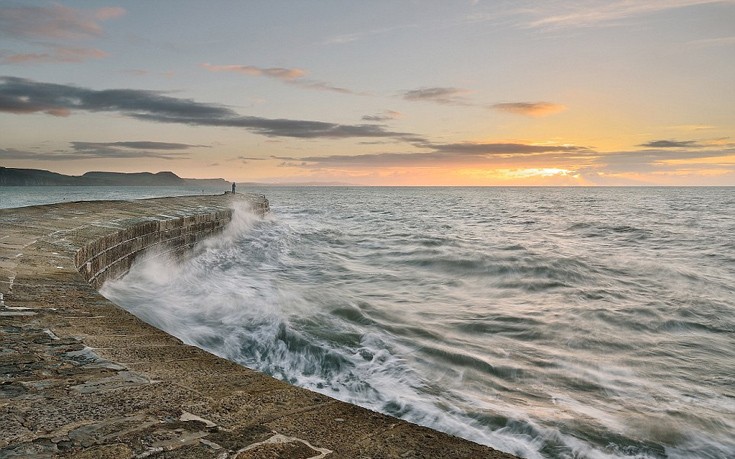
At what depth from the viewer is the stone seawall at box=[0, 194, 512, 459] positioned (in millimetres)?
1932

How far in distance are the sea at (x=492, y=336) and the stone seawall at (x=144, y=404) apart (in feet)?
6.59

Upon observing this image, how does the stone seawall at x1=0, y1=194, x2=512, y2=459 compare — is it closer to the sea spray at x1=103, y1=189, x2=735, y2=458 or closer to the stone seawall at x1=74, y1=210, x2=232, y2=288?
the sea spray at x1=103, y1=189, x2=735, y2=458

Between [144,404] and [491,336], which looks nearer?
[144,404]

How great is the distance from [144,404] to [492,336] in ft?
18.6

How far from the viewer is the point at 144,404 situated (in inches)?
89.1

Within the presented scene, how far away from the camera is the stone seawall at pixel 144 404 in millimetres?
1932

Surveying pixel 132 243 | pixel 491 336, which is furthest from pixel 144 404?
pixel 132 243

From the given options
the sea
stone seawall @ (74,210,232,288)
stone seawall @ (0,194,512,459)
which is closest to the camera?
stone seawall @ (0,194,512,459)

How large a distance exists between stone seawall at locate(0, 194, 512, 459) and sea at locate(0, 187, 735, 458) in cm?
201

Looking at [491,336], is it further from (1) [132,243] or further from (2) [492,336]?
(1) [132,243]

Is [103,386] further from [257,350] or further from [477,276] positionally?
[477,276]

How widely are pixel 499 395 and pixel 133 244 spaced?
22.6 feet

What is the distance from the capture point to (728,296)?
10375 millimetres

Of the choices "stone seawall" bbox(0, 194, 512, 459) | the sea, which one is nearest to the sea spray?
the sea
